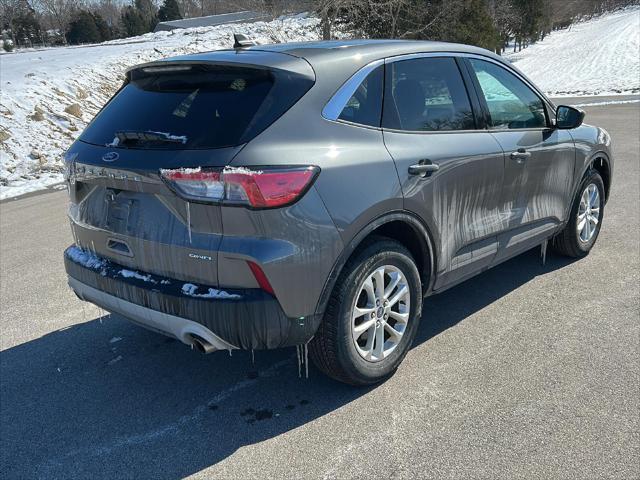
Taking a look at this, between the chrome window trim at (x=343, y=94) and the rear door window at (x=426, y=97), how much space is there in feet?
0.63

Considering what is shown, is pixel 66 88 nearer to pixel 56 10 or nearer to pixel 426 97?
pixel 426 97

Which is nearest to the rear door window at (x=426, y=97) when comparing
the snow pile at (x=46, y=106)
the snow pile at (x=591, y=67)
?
the snow pile at (x=46, y=106)

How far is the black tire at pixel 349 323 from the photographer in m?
2.93

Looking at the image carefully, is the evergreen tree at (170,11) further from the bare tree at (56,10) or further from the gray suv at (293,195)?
the gray suv at (293,195)

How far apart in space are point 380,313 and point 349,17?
70.8 feet

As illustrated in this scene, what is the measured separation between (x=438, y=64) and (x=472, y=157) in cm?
65

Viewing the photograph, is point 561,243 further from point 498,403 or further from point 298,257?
point 298,257

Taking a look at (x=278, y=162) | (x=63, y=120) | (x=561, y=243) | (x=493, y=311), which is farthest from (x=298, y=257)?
(x=63, y=120)

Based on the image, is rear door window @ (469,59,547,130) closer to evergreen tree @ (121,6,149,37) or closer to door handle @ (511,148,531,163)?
door handle @ (511,148,531,163)

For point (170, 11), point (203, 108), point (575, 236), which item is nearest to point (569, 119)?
point (575, 236)

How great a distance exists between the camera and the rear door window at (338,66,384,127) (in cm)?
303

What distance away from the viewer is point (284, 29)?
27828 mm

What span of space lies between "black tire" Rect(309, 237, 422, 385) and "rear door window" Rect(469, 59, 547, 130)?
133 centimetres

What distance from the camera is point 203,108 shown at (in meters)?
2.88
